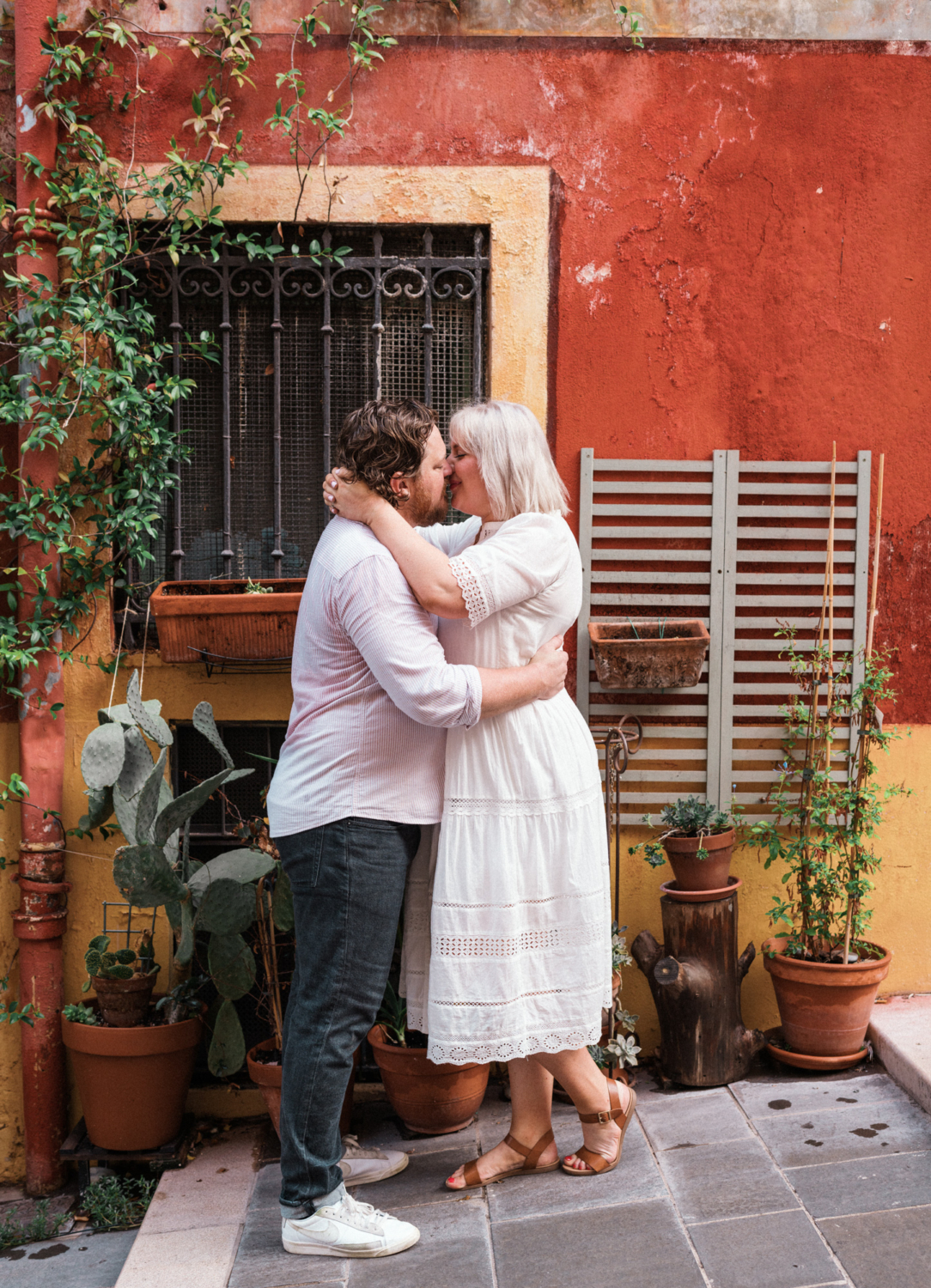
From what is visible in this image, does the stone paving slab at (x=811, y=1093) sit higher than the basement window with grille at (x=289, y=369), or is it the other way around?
the basement window with grille at (x=289, y=369)

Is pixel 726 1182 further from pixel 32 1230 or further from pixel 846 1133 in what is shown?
pixel 32 1230

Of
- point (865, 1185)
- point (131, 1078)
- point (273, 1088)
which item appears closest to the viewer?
point (865, 1185)

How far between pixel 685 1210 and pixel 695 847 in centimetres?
109

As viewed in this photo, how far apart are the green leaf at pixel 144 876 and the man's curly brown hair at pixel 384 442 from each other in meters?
1.31

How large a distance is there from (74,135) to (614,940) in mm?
3270

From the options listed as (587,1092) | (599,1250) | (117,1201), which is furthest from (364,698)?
(117,1201)

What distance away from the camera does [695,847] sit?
3357 millimetres

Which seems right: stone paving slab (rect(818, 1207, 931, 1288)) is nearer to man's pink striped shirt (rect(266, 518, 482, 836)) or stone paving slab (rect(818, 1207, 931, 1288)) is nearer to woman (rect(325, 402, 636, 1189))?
woman (rect(325, 402, 636, 1189))

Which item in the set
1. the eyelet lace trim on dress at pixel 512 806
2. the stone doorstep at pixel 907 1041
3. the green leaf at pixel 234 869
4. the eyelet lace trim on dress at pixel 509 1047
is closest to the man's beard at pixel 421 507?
the eyelet lace trim on dress at pixel 512 806

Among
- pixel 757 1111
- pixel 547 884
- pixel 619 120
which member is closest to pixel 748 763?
pixel 757 1111

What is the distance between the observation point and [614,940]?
3436mm

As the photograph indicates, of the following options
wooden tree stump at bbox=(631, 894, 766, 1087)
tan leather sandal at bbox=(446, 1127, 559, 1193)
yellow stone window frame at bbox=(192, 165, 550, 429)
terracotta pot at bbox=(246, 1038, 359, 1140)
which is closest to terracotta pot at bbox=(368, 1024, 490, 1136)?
terracotta pot at bbox=(246, 1038, 359, 1140)

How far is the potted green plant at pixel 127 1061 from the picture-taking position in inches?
130

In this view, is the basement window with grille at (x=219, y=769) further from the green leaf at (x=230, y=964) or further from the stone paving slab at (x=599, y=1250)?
the stone paving slab at (x=599, y=1250)
